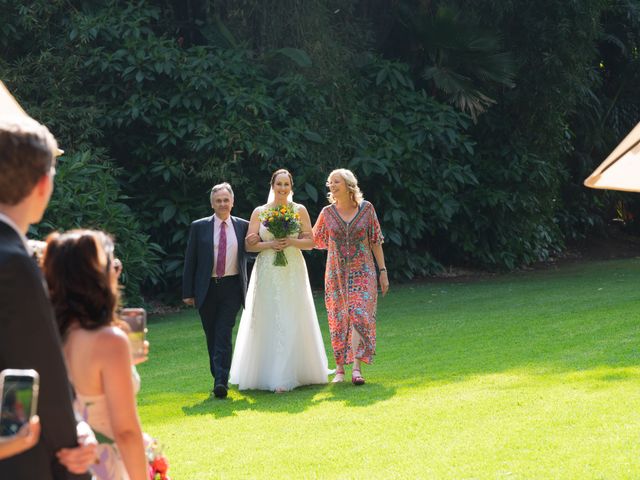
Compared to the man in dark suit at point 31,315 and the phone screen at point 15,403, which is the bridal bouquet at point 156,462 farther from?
the phone screen at point 15,403

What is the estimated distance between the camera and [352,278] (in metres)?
12.7

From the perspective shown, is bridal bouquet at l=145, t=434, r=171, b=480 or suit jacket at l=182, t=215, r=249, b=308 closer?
bridal bouquet at l=145, t=434, r=171, b=480

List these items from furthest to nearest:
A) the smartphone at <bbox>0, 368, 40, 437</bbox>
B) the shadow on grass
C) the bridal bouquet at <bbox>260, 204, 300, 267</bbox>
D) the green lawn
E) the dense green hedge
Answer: the dense green hedge, the bridal bouquet at <bbox>260, 204, 300, 267</bbox>, the shadow on grass, the green lawn, the smartphone at <bbox>0, 368, 40, 437</bbox>

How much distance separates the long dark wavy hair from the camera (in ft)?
12.4

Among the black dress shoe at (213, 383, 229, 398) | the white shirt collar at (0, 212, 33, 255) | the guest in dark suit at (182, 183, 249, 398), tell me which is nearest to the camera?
the white shirt collar at (0, 212, 33, 255)

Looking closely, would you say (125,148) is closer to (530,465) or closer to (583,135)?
(583,135)

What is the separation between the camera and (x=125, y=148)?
76.5 ft

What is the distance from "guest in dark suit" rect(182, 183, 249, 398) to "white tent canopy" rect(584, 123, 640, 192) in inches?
341

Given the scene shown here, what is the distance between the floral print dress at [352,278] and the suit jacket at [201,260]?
103 centimetres

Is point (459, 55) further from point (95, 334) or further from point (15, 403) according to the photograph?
point (15, 403)

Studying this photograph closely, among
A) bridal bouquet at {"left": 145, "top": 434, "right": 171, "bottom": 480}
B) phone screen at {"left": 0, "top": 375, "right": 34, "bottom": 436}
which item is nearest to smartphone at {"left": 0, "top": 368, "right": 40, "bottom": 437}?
phone screen at {"left": 0, "top": 375, "right": 34, "bottom": 436}

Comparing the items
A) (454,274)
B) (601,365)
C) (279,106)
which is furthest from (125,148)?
(601,365)

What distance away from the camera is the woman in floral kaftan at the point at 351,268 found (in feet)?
41.3

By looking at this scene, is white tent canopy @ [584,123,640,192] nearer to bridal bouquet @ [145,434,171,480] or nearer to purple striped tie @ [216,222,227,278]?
bridal bouquet @ [145,434,171,480]
